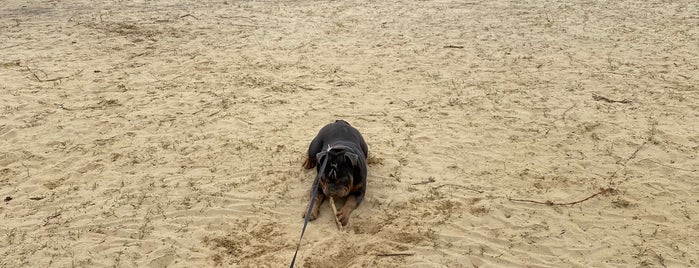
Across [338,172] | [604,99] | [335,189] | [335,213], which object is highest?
[338,172]

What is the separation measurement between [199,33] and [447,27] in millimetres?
4712

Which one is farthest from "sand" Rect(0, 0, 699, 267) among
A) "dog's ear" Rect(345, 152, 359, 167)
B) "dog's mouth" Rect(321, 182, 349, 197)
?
"dog's ear" Rect(345, 152, 359, 167)

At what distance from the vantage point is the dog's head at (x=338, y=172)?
15.2 feet

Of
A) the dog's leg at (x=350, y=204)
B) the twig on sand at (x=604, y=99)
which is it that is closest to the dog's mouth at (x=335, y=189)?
the dog's leg at (x=350, y=204)

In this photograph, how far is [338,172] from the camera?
4664mm

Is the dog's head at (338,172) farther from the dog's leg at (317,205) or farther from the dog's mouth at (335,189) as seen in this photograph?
the dog's leg at (317,205)

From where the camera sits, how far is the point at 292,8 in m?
11.2

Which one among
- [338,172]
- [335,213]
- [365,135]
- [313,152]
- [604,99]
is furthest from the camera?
[604,99]

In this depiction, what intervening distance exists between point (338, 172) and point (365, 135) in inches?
68.2

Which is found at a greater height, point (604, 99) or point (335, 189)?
point (335, 189)

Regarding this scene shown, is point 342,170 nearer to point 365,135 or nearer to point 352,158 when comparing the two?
point 352,158

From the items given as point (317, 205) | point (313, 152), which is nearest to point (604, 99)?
point (313, 152)

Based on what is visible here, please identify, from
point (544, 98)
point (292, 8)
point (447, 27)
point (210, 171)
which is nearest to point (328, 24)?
point (292, 8)

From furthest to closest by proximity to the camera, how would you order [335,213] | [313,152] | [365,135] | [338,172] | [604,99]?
[604,99]
[365,135]
[313,152]
[335,213]
[338,172]
